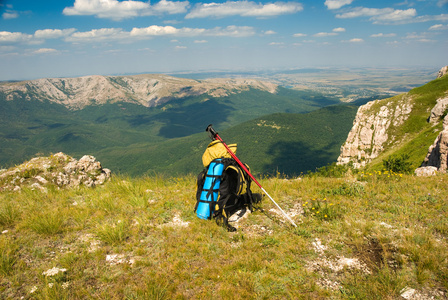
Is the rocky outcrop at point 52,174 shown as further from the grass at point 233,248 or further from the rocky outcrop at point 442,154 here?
the rocky outcrop at point 442,154

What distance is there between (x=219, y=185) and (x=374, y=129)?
2427 inches

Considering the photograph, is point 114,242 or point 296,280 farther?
point 114,242

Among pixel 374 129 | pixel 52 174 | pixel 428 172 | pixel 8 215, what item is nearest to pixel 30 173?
pixel 52 174

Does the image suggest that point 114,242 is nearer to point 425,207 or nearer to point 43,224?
point 43,224

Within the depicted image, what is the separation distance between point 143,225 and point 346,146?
207ft

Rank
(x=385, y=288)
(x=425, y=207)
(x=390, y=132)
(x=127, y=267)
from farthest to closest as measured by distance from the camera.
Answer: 1. (x=390, y=132)
2. (x=425, y=207)
3. (x=127, y=267)
4. (x=385, y=288)

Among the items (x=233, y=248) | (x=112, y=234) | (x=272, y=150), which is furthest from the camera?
(x=272, y=150)

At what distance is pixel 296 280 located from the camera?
462cm

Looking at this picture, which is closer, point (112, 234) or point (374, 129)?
point (112, 234)

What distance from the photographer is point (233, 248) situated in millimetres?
5719

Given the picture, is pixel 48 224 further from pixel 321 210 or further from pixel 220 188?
pixel 321 210

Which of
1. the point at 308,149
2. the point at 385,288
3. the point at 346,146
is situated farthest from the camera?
the point at 308,149

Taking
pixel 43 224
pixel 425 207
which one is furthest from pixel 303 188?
pixel 43 224

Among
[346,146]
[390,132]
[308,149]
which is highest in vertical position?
[390,132]
